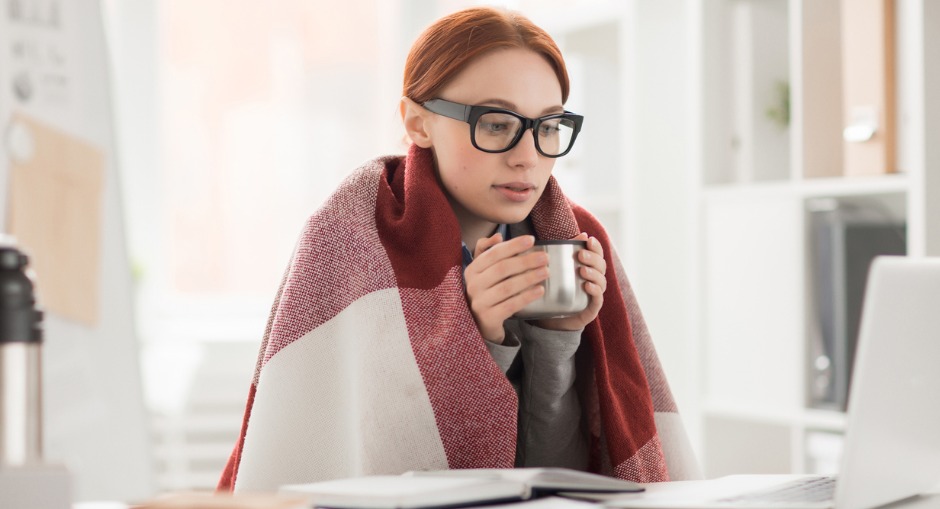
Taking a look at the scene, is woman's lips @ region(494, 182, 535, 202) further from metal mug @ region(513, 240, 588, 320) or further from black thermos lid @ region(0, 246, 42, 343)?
black thermos lid @ region(0, 246, 42, 343)

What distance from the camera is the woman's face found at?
49.9 inches

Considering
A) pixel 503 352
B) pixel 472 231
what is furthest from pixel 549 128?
pixel 503 352

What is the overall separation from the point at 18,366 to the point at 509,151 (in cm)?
75

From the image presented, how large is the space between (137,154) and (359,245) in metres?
2.49

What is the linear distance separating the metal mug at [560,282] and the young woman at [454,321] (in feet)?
0.05

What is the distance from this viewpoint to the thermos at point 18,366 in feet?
2.02

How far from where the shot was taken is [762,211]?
229 centimetres

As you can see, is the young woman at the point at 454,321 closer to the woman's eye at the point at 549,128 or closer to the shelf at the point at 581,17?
the woman's eye at the point at 549,128

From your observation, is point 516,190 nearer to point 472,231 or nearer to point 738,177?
point 472,231

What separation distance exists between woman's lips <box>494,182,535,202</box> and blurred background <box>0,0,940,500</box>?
1.52 feet

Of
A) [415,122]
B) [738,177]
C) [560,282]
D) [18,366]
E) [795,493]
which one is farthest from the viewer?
[738,177]

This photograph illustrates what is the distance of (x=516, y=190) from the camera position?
129 centimetres

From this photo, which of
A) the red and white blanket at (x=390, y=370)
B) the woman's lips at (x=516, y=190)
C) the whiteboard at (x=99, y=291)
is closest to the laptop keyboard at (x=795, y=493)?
the red and white blanket at (x=390, y=370)

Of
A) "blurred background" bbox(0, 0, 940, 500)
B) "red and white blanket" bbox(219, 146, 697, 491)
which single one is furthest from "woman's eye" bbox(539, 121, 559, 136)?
"blurred background" bbox(0, 0, 940, 500)
